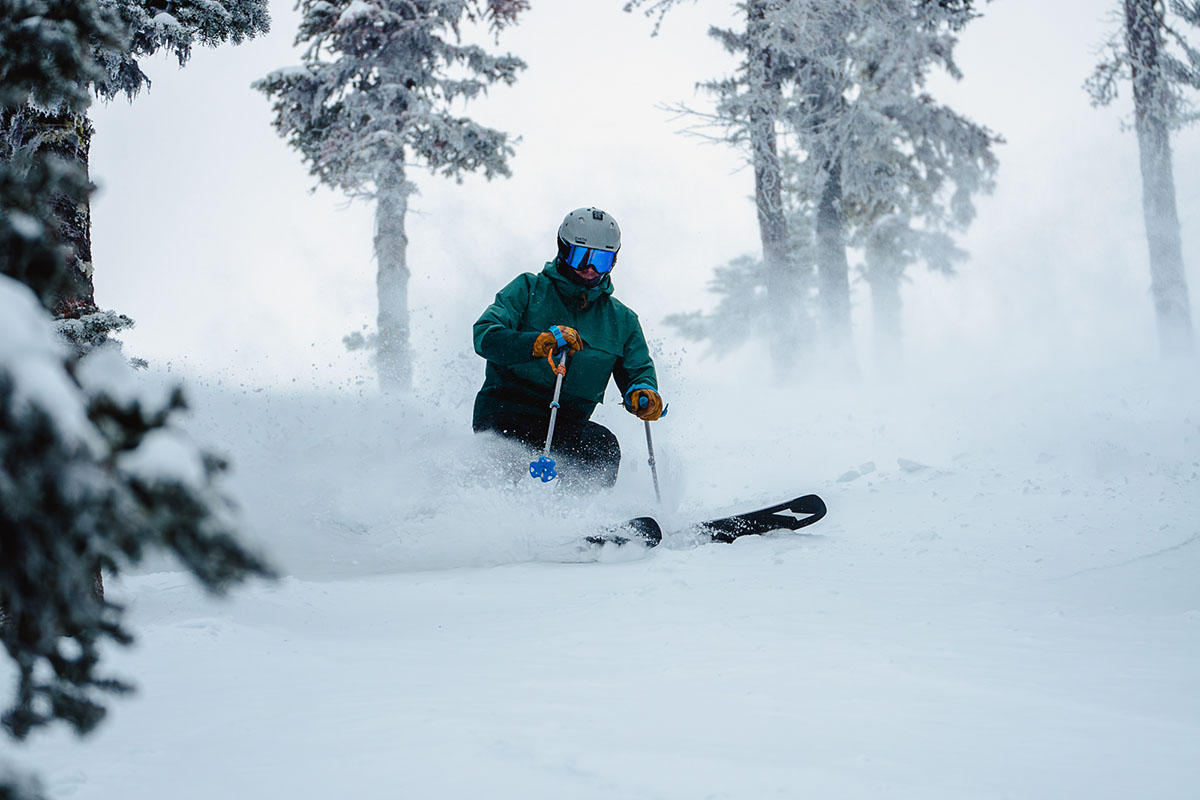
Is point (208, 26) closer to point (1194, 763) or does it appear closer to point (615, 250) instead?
point (615, 250)

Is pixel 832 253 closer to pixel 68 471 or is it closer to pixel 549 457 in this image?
pixel 549 457

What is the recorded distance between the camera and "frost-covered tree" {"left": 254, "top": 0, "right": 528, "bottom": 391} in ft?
51.0

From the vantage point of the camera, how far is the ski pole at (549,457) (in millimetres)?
5613

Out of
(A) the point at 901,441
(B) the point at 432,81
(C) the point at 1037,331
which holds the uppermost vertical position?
(B) the point at 432,81

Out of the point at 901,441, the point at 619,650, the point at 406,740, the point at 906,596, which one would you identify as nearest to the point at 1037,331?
the point at 901,441

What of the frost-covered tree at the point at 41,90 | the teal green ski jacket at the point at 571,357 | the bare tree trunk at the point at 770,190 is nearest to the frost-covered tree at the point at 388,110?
the bare tree trunk at the point at 770,190

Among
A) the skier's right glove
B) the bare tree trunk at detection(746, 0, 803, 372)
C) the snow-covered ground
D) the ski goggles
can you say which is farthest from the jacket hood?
the bare tree trunk at detection(746, 0, 803, 372)

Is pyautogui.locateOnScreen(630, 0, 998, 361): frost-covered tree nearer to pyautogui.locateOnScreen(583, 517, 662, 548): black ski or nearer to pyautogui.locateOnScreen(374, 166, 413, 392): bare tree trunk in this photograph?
pyautogui.locateOnScreen(374, 166, 413, 392): bare tree trunk

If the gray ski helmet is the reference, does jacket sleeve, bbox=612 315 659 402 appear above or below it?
below

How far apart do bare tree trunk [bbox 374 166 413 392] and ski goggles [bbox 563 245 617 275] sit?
32.5 ft

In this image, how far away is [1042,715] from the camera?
2.32 m

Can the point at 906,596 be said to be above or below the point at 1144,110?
below

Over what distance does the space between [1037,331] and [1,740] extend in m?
18.6

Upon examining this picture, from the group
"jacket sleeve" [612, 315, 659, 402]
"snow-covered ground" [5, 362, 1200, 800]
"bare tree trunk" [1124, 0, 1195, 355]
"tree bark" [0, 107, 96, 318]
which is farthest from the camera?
"bare tree trunk" [1124, 0, 1195, 355]
